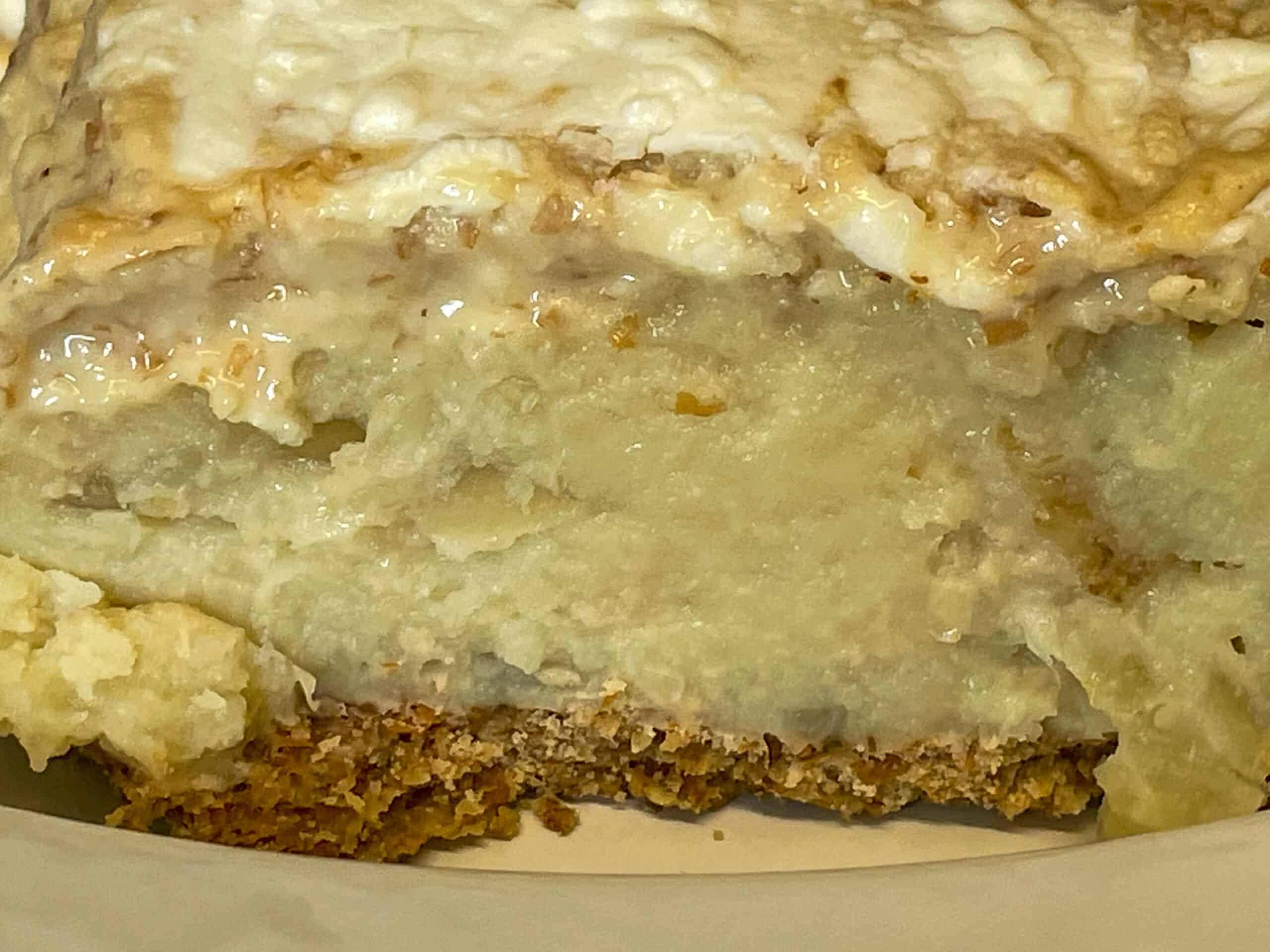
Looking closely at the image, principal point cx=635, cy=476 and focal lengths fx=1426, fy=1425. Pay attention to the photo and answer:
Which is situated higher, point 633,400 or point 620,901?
point 633,400

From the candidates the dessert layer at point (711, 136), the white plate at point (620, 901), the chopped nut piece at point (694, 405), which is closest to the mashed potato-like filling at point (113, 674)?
the white plate at point (620, 901)

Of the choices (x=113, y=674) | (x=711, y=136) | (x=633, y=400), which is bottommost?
(x=113, y=674)

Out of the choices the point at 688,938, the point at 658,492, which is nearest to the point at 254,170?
the point at 658,492

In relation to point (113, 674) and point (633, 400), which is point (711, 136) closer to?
point (633, 400)

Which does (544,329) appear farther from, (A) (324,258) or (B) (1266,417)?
(B) (1266,417)

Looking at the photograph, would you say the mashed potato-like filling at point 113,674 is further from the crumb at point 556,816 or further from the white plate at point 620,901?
the crumb at point 556,816

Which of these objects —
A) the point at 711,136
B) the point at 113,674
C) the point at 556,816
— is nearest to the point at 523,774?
the point at 556,816

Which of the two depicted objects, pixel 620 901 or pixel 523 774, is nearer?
pixel 620 901

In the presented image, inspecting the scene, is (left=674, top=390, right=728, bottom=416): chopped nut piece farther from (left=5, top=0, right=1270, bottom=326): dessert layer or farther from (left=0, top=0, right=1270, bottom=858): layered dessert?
(left=5, top=0, right=1270, bottom=326): dessert layer

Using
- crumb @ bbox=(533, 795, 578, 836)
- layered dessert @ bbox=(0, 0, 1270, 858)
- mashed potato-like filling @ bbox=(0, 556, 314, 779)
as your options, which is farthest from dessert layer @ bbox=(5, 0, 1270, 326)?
crumb @ bbox=(533, 795, 578, 836)
